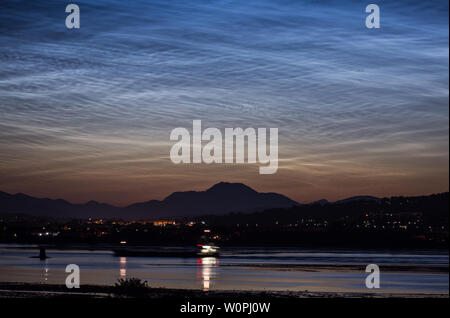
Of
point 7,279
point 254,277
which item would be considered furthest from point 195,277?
point 7,279

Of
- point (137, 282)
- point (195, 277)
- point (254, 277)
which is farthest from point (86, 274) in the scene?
point (137, 282)

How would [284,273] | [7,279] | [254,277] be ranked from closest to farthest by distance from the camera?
[7,279] < [254,277] < [284,273]

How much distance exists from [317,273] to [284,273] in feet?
13.5

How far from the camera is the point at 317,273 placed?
289 ft

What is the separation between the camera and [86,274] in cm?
8081
